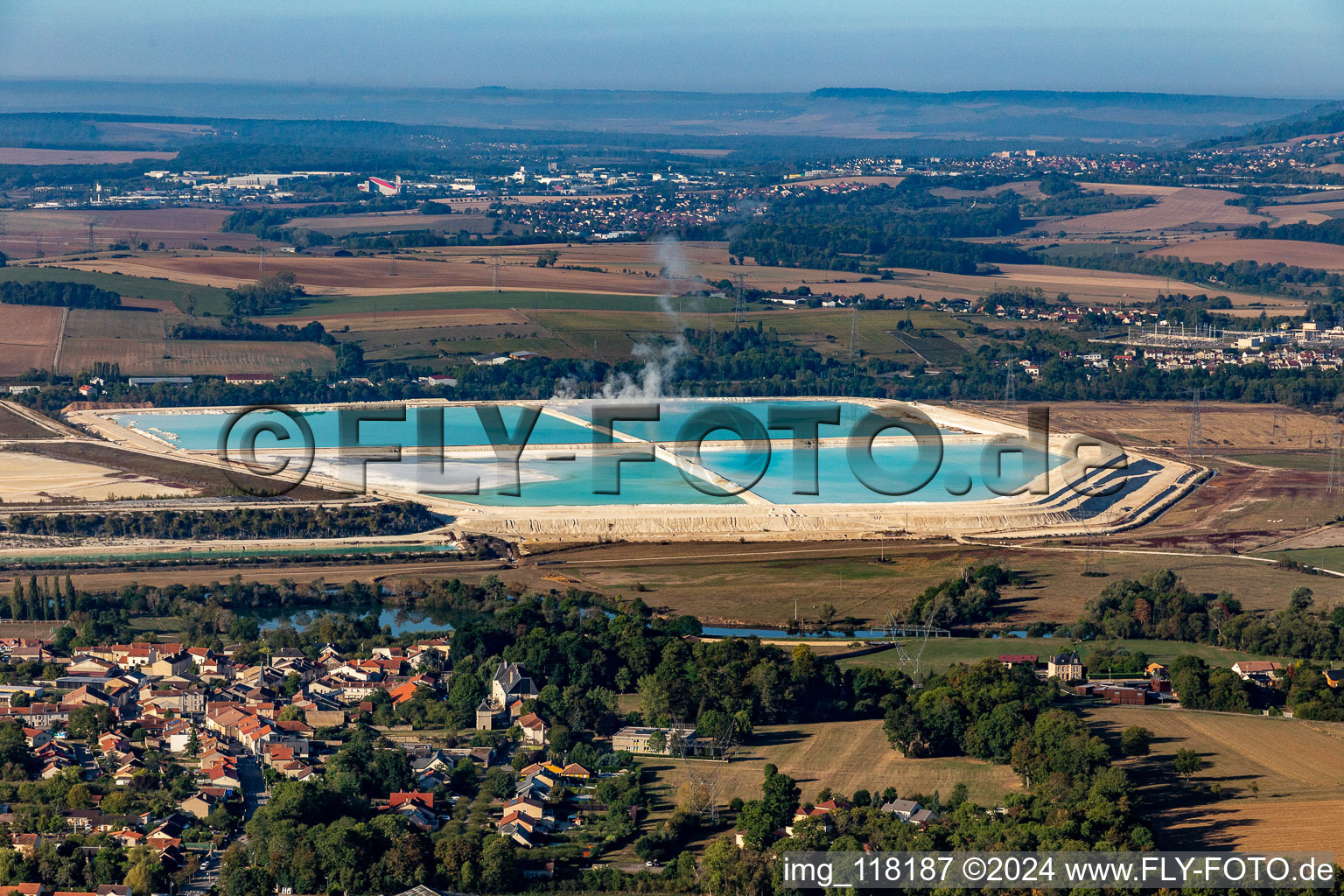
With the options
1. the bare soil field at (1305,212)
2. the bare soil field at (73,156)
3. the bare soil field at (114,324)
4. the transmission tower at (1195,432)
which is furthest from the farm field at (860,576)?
the bare soil field at (73,156)

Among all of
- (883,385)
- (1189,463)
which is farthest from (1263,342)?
(1189,463)

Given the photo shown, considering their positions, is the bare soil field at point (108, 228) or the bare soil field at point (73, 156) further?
the bare soil field at point (73, 156)

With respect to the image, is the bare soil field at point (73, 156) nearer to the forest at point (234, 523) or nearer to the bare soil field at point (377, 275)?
the bare soil field at point (377, 275)

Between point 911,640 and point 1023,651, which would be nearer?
point 1023,651

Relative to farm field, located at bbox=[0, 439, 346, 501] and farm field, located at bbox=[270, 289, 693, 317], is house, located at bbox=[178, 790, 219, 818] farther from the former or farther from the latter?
farm field, located at bbox=[270, 289, 693, 317]

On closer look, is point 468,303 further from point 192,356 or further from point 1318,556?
point 1318,556

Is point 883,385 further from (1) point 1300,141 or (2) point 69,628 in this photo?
(1) point 1300,141

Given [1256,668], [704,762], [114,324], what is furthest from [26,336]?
[1256,668]
